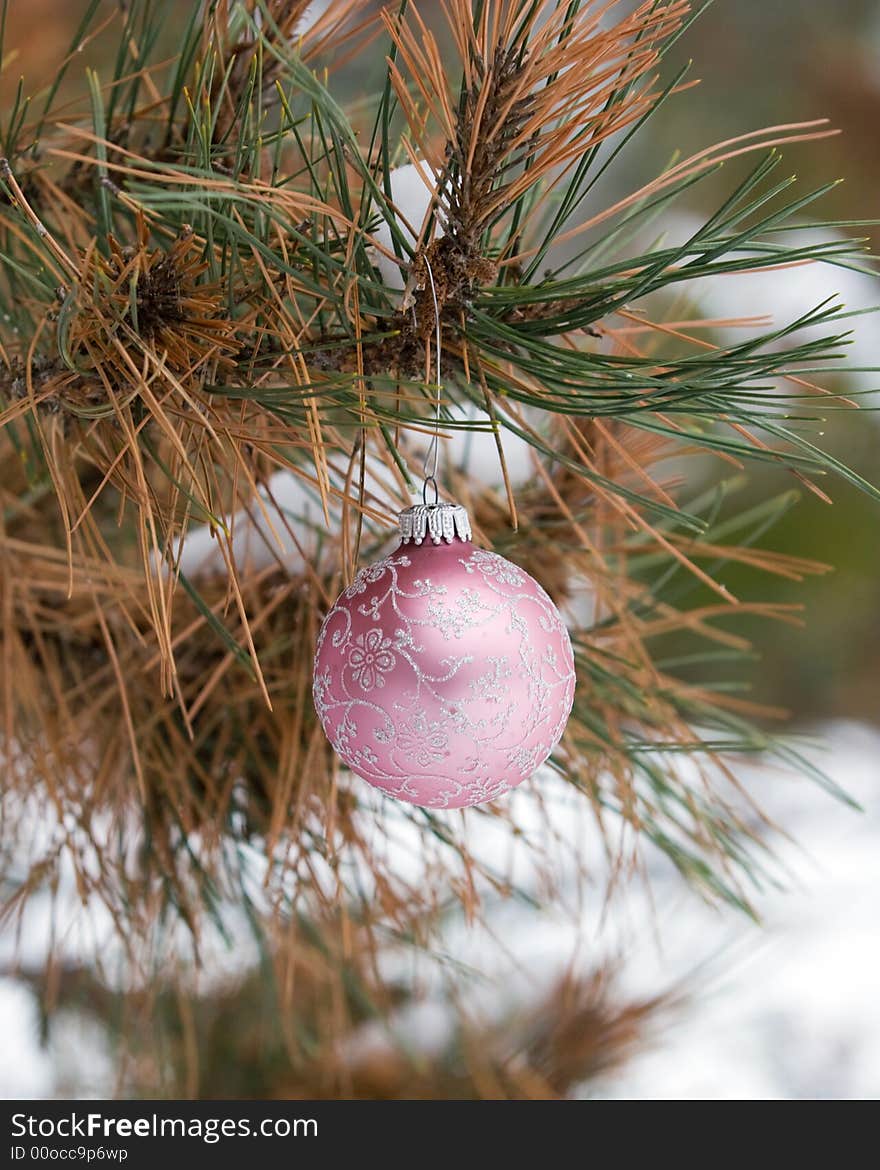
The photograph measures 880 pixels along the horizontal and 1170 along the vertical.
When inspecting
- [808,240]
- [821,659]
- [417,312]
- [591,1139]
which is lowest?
[591,1139]

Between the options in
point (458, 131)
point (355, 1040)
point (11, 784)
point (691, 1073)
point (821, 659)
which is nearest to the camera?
point (458, 131)

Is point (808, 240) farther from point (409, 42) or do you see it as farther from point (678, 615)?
point (409, 42)

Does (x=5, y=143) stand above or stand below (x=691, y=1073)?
above

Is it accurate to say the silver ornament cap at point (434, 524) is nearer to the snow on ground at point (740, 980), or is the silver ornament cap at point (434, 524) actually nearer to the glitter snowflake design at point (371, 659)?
the glitter snowflake design at point (371, 659)

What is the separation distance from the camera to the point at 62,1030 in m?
0.62

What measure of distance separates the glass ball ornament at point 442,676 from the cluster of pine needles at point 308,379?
0.02 m

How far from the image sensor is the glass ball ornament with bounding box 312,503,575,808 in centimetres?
20

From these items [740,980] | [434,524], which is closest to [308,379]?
[434,524]

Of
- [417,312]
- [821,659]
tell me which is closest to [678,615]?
[417,312]

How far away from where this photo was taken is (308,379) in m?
0.20

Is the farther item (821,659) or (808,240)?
(821,659)

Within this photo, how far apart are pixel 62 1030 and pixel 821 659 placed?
0.70 meters

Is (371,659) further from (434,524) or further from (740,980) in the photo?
(740,980)

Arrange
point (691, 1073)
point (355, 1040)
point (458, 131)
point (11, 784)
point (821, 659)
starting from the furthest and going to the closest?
point (821, 659) → point (691, 1073) → point (355, 1040) → point (11, 784) → point (458, 131)
